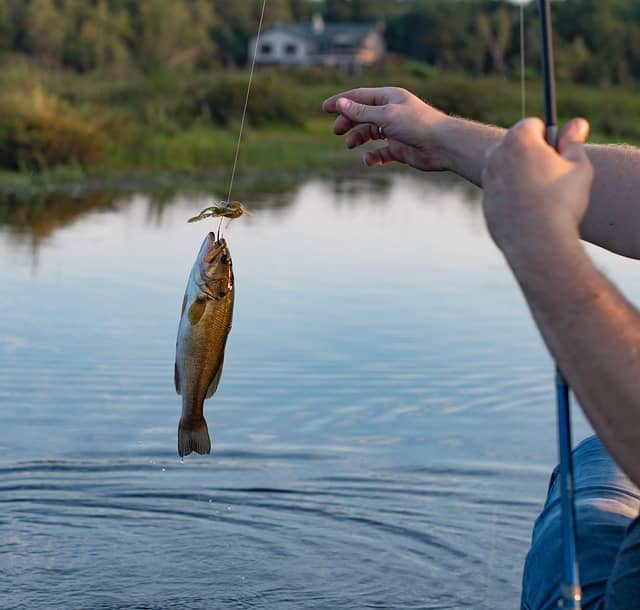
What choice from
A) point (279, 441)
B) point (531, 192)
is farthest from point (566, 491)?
point (279, 441)

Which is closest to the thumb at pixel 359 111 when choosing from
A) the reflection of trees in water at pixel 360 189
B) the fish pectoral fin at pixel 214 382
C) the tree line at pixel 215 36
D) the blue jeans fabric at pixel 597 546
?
the fish pectoral fin at pixel 214 382

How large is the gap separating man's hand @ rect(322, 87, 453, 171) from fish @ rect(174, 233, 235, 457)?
1.53ft

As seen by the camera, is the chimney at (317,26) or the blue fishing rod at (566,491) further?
the chimney at (317,26)

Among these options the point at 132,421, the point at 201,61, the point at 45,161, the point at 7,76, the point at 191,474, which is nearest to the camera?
the point at 191,474

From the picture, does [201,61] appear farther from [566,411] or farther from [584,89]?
[566,411]

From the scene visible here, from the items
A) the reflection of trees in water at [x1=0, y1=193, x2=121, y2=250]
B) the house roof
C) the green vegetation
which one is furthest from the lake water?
the house roof

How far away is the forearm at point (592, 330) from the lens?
89.4 inches

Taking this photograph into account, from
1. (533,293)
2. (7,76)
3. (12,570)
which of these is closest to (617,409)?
(533,293)

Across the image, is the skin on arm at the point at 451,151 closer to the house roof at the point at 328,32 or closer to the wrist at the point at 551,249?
the wrist at the point at 551,249

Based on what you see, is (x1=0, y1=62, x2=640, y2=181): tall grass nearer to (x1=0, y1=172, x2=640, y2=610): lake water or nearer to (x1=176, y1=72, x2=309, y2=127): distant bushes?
(x1=176, y1=72, x2=309, y2=127): distant bushes

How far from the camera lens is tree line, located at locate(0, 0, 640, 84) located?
48438 millimetres

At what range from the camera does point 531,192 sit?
7.52ft

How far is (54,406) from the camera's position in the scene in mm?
7094

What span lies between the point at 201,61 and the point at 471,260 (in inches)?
1673
